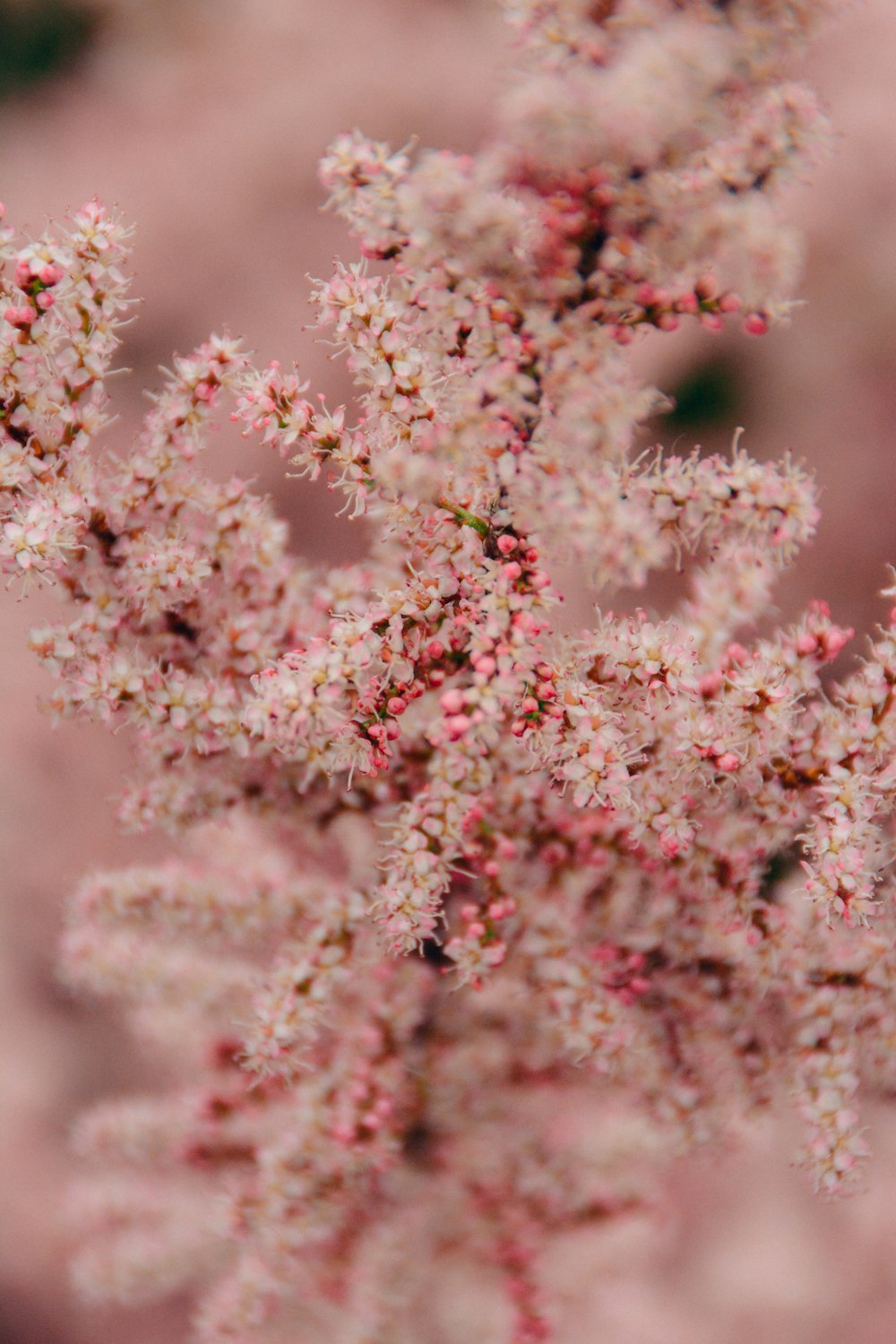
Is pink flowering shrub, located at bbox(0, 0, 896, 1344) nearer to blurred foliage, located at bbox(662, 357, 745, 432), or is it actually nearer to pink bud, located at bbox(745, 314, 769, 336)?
pink bud, located at bbox(745, 314, 769, 336)

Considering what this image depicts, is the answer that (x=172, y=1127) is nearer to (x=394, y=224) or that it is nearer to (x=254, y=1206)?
(x=254, y=1206)

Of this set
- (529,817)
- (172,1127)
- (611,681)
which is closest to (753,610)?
(611,681)

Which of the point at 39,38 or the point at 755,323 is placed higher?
the point at 39,38

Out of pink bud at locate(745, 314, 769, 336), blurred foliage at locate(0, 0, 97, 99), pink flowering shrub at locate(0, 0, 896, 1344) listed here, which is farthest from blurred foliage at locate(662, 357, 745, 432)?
blurred foliage at locate(0, 0, 97, 99)

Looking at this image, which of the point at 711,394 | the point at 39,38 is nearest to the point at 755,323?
the point at 711,394

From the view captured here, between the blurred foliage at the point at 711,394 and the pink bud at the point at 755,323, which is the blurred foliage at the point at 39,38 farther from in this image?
the pink bud at the point at 755,323

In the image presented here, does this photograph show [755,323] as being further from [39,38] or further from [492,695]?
[39,38]

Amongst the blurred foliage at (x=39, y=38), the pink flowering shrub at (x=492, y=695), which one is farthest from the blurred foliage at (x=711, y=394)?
the blurred foliage at (x=39, y=38)
